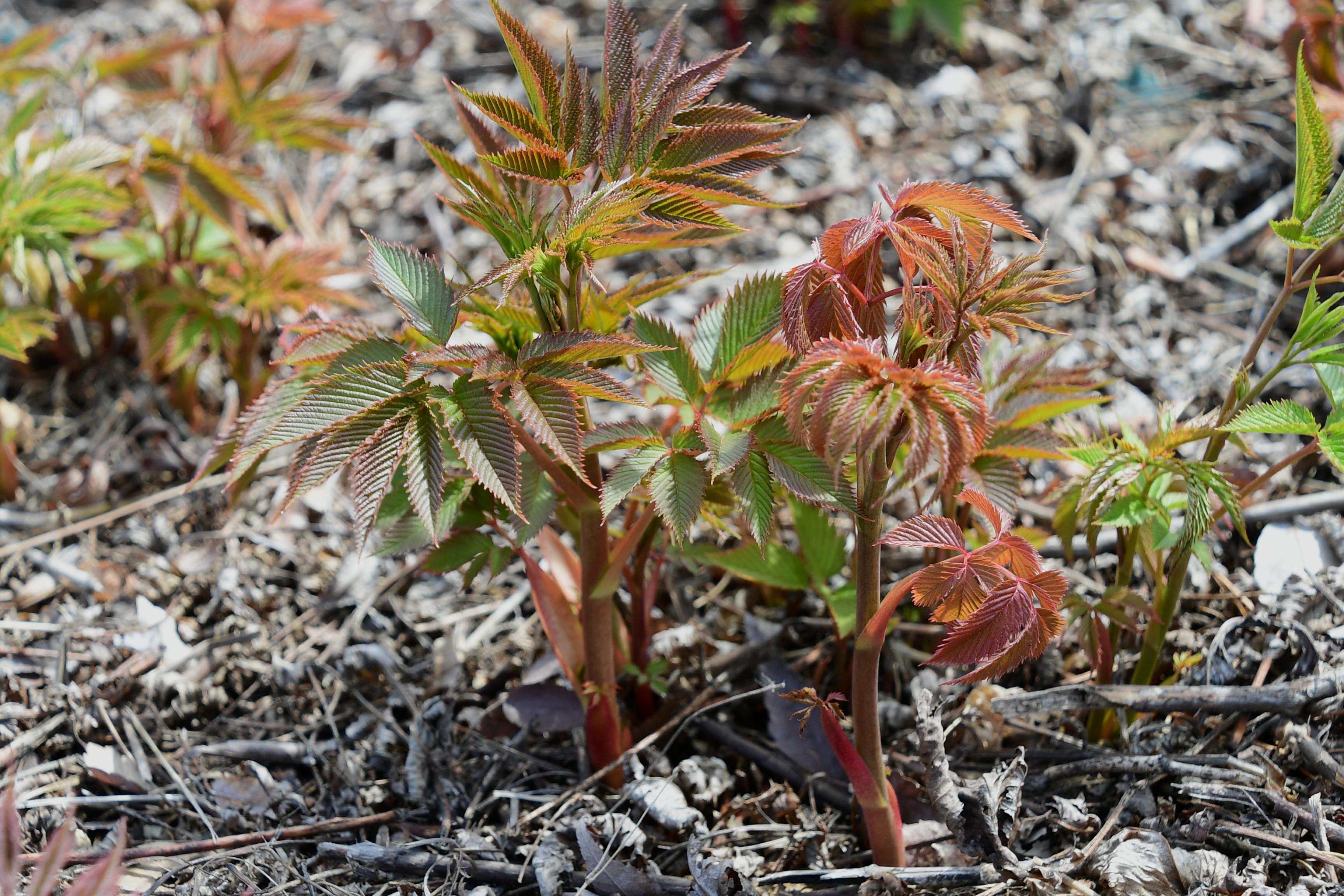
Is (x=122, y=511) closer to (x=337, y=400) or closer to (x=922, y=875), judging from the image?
(x=337, y=400)

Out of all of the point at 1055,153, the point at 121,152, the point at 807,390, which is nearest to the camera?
the point at 807,390

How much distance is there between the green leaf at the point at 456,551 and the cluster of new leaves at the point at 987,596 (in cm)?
65

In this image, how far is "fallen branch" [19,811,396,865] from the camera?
5.11 ft

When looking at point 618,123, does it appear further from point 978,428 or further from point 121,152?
point 121,152

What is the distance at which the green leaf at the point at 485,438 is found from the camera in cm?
124

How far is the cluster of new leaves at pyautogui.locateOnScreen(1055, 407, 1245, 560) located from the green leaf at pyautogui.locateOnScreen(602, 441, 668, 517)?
0.60 meters

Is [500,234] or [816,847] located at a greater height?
[500,234]

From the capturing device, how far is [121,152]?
88.4 inches

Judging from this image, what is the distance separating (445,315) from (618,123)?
338 millimetres

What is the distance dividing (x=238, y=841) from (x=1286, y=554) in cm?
195

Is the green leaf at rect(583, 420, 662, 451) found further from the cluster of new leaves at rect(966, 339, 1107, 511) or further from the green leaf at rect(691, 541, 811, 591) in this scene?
the cluster of new leaves at rect(966, 339, 1107, 511)

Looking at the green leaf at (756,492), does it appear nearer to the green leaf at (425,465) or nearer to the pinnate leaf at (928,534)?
the pinnate leaf at (928,534)

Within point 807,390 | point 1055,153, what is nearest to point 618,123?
point 807,390

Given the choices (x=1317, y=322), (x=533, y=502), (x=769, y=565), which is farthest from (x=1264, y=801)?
(x=533, y=502)
